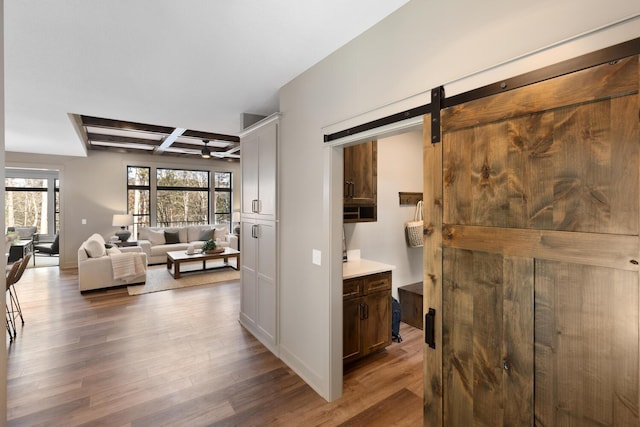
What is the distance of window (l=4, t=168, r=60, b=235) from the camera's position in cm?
884

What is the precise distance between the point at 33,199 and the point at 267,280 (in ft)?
33.5

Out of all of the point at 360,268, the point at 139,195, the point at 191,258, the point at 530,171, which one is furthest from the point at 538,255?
the point at 139,195

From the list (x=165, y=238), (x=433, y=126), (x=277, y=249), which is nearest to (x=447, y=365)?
(x=433, y=126)

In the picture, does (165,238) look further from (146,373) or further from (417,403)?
(417,403)

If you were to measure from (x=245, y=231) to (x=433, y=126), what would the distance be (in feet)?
8.96

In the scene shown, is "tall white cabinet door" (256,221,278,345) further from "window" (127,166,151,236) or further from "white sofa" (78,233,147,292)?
"window" (127,166,151,236)

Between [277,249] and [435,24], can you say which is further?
[277,249]

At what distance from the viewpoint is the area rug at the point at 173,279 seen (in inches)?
209

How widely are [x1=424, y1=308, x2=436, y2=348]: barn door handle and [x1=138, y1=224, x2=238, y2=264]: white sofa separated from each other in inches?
263

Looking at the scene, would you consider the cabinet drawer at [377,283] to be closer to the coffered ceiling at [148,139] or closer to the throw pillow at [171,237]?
the coffered ceiling at [148,139]

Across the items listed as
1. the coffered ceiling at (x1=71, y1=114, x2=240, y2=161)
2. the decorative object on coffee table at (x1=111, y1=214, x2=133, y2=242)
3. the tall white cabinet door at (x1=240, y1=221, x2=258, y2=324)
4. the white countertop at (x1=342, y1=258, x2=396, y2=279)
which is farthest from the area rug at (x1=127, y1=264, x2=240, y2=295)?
the white countertop at (x1=342, y1=258, x2=396, y2=279)

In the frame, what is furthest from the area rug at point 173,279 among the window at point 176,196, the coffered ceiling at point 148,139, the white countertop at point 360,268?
the white countertop at point 360,268

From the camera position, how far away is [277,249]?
3012 millimetres

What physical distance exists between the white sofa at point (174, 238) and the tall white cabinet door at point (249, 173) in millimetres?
4238
